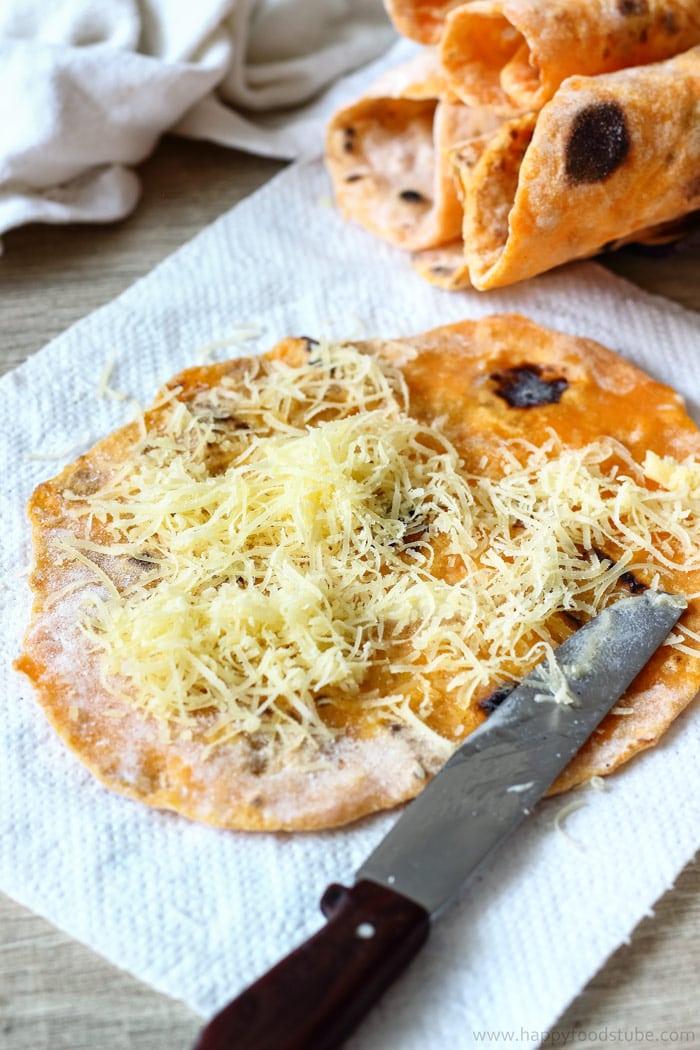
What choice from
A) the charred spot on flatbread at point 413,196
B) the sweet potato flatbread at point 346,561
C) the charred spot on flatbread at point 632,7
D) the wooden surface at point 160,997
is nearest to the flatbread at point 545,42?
the charred spot on flatbread at point 632,7

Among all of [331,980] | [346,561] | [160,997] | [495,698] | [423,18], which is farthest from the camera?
[423,18]

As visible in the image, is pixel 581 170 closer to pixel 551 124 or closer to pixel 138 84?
pixel 551 124

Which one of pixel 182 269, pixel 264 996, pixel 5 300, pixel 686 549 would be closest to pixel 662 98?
pixel 686 549

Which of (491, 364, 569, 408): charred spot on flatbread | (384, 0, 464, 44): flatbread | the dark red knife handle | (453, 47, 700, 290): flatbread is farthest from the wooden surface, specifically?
(384, 0, 464, 44): flatbread

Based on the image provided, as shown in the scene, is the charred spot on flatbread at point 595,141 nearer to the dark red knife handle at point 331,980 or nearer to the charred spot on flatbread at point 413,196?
the charred spot on flatbread at point 413,196

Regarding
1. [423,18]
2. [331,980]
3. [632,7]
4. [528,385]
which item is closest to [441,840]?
[331,980]
